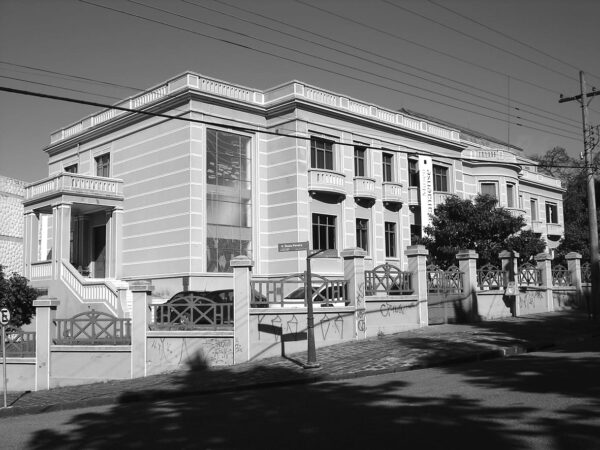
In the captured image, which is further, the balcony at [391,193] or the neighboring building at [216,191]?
the balcony at [391,193]

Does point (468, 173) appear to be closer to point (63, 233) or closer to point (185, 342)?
point (63, 233)

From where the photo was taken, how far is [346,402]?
1007 cm

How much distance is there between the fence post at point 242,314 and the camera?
16016 millimetres

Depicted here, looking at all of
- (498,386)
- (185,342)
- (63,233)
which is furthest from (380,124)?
(498,386)

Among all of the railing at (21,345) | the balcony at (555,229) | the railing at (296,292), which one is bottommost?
the railing at (21,345)

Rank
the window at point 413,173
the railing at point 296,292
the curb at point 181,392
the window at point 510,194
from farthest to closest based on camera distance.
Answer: the window at point 510,194
the window at point 413,173
the railing at point 296,292
the curb at point 181,392

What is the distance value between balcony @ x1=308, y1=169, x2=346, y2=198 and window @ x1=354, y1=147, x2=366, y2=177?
1.61 metres

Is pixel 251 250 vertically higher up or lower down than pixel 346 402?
higher up

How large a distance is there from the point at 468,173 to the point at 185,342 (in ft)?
82.4

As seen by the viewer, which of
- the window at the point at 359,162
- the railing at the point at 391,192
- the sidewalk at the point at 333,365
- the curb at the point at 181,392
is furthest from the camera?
the railing at the point at 391,192

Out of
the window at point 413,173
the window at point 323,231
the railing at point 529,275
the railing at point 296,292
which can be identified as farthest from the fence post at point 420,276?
the window at point 413,173

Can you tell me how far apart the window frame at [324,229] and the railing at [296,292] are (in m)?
9.14

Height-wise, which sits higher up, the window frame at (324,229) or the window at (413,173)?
the window at (413,173)

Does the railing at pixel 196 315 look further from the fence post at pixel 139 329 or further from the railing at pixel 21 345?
the railing at pixel 21 345
